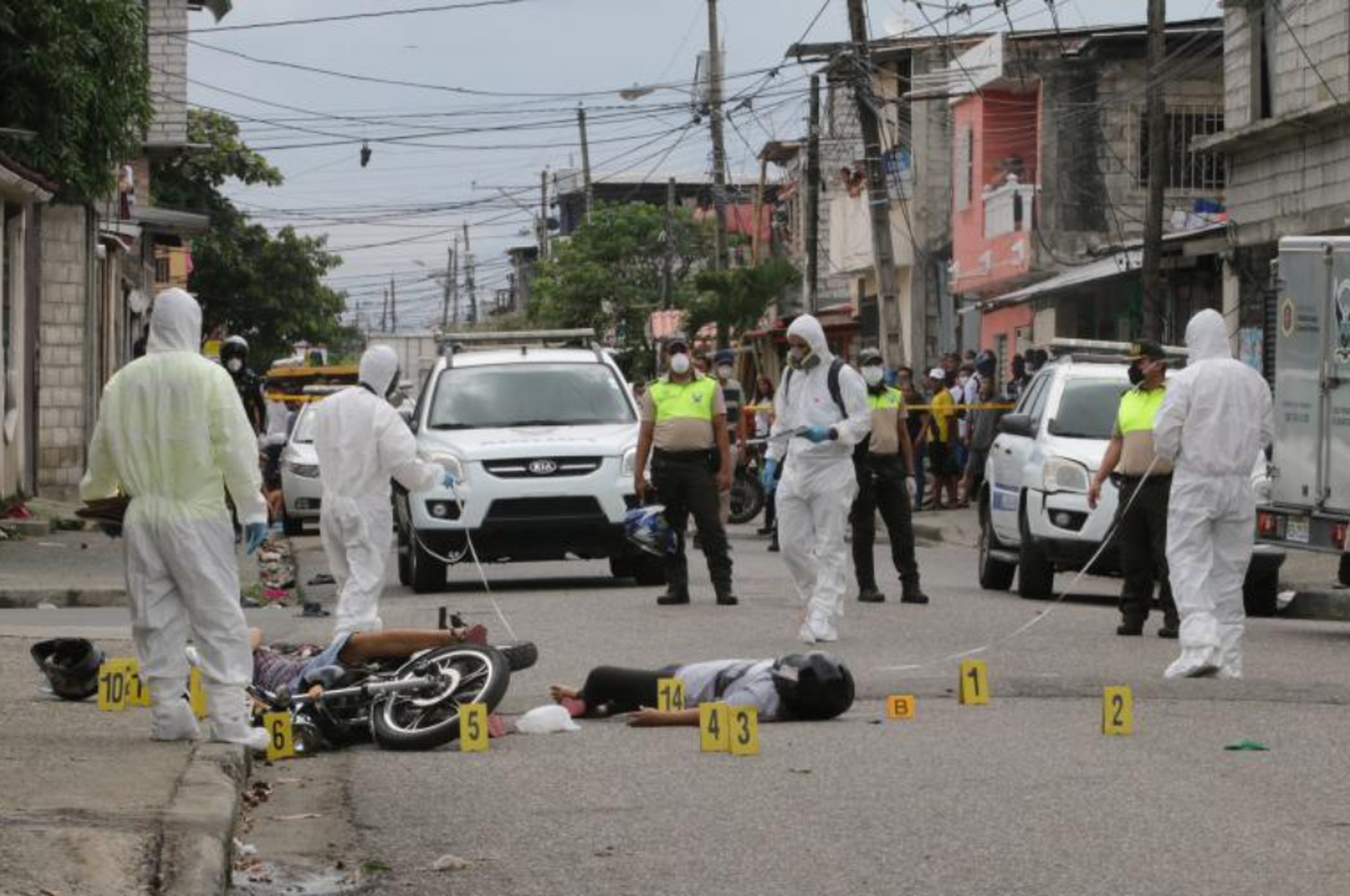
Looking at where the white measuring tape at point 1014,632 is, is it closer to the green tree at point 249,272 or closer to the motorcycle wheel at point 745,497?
the motorcycle wheel at point 745,497

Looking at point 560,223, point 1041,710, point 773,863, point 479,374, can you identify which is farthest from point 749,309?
point 560,223

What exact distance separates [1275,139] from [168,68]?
26255mm

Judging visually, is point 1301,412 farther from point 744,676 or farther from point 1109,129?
point 1109,129

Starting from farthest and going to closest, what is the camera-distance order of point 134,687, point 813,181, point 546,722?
point 813,181 → point 134,687 → point 546,722

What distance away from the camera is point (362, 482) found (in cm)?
1409

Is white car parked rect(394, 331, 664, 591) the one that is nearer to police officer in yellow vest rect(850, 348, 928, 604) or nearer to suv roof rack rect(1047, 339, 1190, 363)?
police officer in yellow vest rect(850, 348, 928, 604)

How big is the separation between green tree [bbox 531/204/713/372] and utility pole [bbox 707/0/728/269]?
18.1 meters

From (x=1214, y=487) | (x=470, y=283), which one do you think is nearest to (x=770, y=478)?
(x=1214, y=487)

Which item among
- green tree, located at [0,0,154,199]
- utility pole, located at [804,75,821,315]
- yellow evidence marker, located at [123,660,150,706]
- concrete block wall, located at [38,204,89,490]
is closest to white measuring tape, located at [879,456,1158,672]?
yellow evidence marker, located at [123,660,150,706]

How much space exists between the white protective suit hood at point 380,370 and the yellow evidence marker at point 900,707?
3.82m

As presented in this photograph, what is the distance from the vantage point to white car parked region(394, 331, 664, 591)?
67.3ft

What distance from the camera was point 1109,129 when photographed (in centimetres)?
4475

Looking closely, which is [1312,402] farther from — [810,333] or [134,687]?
[134,687]

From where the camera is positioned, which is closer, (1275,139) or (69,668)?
(69,668)
